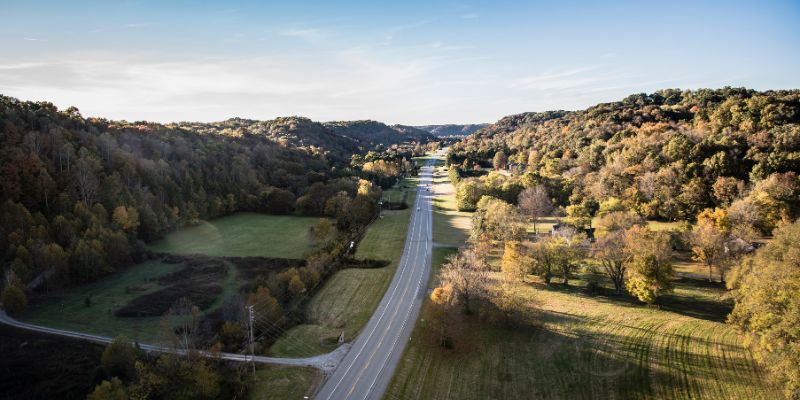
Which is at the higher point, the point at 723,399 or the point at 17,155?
the point at 17,155

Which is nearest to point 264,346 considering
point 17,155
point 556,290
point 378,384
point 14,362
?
point 378,384

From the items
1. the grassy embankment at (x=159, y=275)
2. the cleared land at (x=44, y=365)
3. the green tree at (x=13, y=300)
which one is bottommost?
the cleared land at (x=44, y=365)

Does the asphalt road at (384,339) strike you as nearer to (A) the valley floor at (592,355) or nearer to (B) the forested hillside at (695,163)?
(A) the valley floor at (592,355)

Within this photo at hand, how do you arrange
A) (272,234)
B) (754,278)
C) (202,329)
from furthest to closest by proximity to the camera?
1. (272,234)
2. (202,329)
3. (754,278)

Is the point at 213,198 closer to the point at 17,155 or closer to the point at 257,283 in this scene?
the point at 17,155

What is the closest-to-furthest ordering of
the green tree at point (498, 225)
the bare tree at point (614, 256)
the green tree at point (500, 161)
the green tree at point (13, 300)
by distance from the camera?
the green tree at point (13, 300) < the bare tree at point (614, 256) < the green tree at point (498, 225) < the green tree at point (500, 161)

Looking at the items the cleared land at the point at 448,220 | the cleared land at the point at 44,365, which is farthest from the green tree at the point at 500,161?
the cleared land at the point at 44,365

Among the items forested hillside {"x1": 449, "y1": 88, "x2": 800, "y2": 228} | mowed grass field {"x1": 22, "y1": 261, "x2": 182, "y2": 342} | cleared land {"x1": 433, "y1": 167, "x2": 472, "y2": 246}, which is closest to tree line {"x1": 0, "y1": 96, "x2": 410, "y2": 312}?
mowed grass field {"x1": 22, "y1": 261, "x2": 182, "y2": 342}
